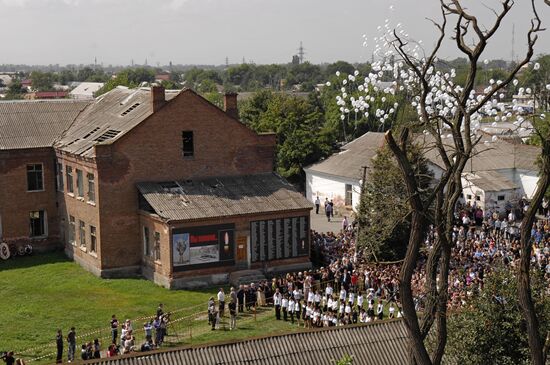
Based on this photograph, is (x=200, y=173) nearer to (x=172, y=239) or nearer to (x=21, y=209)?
(x=172, y=239)

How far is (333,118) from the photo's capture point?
8200 centimetres

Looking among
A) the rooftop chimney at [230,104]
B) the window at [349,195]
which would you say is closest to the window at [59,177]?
the rooftop chimney at [230,104]

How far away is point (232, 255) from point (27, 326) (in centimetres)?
1040

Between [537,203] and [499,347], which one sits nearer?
[537,203]

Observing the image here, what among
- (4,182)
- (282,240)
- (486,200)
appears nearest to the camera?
(282,240)

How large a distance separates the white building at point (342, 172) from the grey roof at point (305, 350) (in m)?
30.7

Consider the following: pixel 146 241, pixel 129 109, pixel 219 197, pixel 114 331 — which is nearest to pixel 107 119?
pixel 129 109

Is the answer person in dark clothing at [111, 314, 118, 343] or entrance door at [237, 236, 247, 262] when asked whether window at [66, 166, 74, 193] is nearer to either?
entrance door at [237, 236, 247, 262]

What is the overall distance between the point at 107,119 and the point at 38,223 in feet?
24.1

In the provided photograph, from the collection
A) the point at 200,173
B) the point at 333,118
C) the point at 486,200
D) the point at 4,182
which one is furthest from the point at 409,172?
the point at 333,118

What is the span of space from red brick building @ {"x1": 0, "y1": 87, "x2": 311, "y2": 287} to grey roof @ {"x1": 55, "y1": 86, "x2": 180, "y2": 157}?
0.38ft

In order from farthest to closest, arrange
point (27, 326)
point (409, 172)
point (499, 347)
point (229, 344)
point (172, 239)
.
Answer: point (172, 239), point (27, 326), point (229, 344), point (499, 347), point (409, 172)

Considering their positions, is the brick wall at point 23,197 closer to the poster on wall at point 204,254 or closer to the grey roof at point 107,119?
the grey roof at point 107,119

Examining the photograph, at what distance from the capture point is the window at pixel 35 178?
151ft
